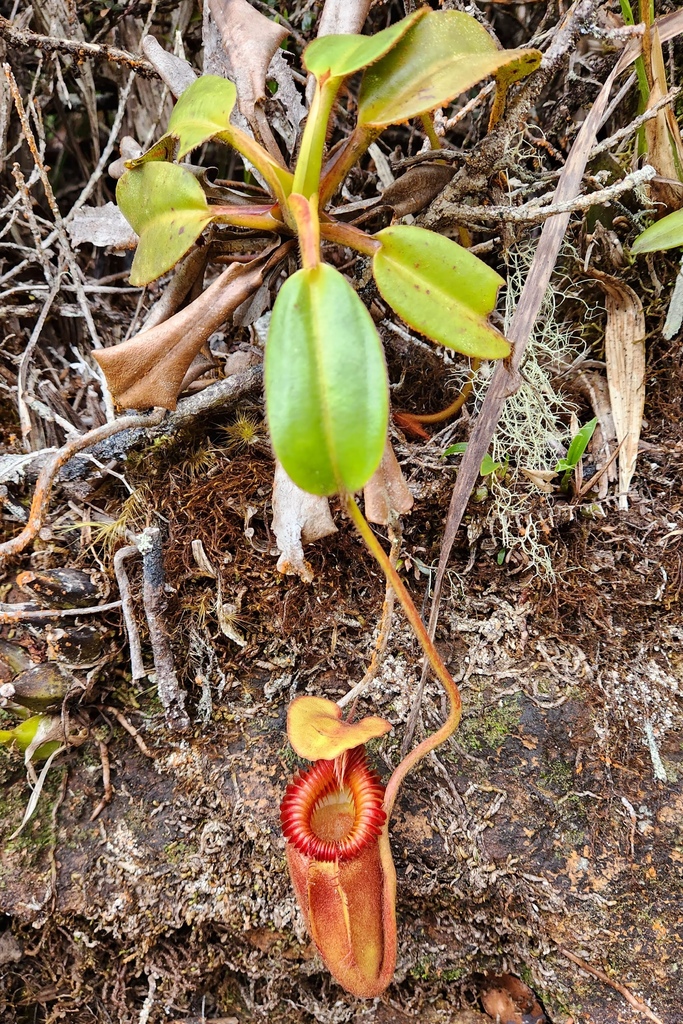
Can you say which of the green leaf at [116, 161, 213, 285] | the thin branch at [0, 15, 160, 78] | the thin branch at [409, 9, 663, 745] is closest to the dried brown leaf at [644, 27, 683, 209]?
the thin branch at [409, 9, 663, 745]

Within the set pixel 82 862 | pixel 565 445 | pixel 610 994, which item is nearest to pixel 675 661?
pixel 565 445

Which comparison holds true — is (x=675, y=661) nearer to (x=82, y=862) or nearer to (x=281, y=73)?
(x=82, y=862)

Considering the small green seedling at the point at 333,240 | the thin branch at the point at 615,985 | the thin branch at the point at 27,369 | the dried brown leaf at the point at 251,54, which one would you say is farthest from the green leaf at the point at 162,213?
the thin branch at the point at 615,985

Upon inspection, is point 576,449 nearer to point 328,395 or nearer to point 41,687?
point 328,395

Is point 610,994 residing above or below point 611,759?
below

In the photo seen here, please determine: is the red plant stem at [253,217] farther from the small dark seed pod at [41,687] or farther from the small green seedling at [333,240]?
the small dark seed pod at [41,687]

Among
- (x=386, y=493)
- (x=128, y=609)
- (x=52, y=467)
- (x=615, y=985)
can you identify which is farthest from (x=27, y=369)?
(x=615, y=985)

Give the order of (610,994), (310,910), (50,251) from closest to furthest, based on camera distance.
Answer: (310,910) → (610,994) → (50,251)
